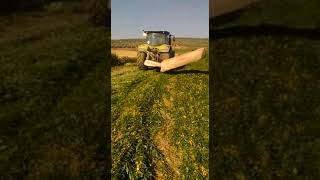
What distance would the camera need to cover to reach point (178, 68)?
14242 mm

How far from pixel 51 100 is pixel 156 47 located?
641 cm

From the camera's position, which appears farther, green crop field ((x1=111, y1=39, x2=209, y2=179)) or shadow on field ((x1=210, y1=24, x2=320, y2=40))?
shadow on field ((x1=210, y1=24, x2=320, y2=40))

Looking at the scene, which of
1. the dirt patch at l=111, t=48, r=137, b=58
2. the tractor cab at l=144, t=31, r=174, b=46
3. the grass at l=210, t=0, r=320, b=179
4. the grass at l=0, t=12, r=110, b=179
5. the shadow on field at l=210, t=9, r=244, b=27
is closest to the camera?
the grass at l=0, t=12, r=110, b=179

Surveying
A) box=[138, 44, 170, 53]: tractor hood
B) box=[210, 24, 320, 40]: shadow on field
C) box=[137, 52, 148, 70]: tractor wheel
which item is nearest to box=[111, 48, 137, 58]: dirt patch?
box=[137, 52, 148, 70]: tractor wheel

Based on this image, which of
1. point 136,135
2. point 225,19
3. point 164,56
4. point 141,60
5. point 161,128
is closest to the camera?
point 136,135

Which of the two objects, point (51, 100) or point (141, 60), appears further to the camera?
point (141, 60)

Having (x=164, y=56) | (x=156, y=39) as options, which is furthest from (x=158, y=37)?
(x=164, y=56)

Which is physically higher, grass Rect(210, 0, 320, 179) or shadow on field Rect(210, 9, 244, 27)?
shadow on field Rect(210, 9, 244, 27)

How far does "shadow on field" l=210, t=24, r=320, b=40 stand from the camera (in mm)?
14953

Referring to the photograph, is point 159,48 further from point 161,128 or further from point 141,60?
point 161,128

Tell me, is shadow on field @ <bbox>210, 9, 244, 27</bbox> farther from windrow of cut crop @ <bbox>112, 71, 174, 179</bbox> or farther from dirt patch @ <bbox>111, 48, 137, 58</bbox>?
windrow of cut crop @ <bbox>112, 71, 174, 179</bbox>

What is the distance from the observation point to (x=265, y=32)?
16297mm

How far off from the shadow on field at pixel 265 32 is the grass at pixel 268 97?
34 mm

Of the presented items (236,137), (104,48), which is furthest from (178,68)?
(236,137)
